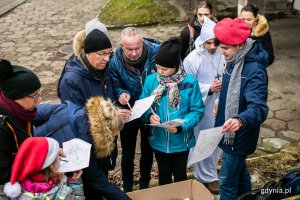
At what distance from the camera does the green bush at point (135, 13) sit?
1020 centimetres

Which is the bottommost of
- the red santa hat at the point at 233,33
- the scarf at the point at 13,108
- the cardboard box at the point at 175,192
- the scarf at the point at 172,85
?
the cardboard box at the point at 175,192

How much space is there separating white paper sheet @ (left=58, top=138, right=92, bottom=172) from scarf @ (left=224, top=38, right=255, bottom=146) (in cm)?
124

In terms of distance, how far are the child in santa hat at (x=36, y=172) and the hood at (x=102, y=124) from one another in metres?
0.27

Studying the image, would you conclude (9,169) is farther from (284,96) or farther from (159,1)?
(159,1)

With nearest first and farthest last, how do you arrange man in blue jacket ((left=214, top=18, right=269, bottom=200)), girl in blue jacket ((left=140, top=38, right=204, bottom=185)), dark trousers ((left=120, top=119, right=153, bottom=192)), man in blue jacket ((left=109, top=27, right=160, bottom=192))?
man in blue jacket ((left=214, top=18, right=269, bottom=200))
girl in blue jacket ((left=140, top=38, right=204, bottom=185))
man in blue jacket ((left=109, top=27, right=160, bottom=192))
dark trousers ((left=120, top=119, right=153, bottom=192))

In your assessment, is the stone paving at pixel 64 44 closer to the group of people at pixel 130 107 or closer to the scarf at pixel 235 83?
the group of people at pixel 130 107

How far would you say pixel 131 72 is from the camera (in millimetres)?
3551

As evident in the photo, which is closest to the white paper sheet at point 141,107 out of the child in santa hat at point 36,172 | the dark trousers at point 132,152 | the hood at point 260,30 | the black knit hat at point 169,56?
the black knit hat at point 169,56

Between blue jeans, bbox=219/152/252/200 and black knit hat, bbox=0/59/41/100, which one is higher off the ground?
black knit hat, bbox=0/59/41/100

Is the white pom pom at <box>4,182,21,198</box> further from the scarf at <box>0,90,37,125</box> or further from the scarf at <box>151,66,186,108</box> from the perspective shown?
the scarf at <box>151,66,186,108</box>

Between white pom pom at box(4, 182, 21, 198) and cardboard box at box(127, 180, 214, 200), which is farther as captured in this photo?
cardboard box at box(127, 180, 214, 200)

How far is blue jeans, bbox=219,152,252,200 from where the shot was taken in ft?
10.6

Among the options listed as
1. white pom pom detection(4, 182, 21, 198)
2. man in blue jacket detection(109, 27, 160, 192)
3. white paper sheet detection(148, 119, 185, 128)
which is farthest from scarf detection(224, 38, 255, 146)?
white pom pom detection(4, 182, 21, 198)

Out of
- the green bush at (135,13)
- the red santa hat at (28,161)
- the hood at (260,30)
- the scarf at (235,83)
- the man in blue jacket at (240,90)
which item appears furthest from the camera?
the green bush at (135,13)
